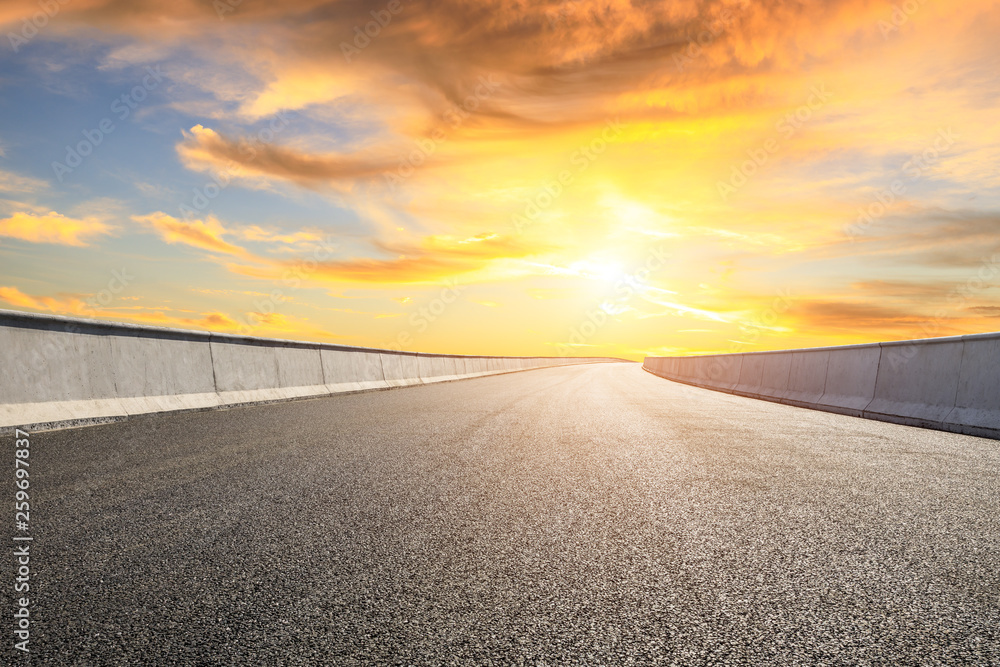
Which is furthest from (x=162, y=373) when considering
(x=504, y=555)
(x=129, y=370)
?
(x=504, y=555)

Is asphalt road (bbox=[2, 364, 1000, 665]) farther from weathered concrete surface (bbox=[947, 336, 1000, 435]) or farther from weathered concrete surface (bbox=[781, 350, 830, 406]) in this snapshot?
weathered concrete surface (bbox=[781, 350, 830, 406])

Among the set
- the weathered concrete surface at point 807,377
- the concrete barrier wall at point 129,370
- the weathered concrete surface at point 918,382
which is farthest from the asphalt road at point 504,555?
the weathered concrete surface at point 807,377

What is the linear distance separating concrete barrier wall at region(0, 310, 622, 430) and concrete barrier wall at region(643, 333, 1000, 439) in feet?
36.5

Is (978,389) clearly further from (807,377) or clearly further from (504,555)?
(504,555)

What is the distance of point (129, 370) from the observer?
895cm

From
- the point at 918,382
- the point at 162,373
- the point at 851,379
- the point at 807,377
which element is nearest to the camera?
the point at 162,373

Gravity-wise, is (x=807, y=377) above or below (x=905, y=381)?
below

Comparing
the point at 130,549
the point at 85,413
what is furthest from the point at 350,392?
the point at 130,549

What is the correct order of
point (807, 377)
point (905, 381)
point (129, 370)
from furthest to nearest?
point (807, 377), point (905, 381), point (129, 370)

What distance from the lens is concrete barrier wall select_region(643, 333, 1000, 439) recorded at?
935 cm

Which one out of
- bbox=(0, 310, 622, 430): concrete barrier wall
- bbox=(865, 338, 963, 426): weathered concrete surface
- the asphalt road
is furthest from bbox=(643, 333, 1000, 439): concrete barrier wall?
bbox=(0, 310, 622, 430): concrete barrier wall

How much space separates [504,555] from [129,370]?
7662 millimetres

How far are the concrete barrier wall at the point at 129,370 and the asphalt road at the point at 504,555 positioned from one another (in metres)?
0.82

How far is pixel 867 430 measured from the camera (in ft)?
30.8
